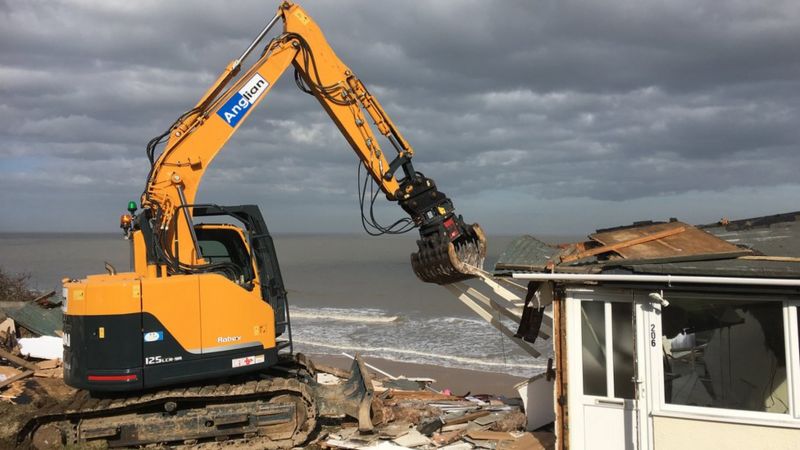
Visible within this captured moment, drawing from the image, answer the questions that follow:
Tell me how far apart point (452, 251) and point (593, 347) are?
2.57m

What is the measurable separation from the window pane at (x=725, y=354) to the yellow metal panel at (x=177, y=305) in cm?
560

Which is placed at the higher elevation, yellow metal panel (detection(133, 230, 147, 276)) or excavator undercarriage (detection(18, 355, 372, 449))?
yellow metal panel (detection(133, 230, 147, 276))

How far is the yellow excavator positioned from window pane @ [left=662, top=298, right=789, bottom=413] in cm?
306

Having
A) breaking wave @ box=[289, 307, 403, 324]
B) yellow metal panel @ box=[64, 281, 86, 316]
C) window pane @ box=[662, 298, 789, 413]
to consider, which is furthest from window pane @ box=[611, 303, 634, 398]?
breaking wave @ box=[289, 307, 403, 324]

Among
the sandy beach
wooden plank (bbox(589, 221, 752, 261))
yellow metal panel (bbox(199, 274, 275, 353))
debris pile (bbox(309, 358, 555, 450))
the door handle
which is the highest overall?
wooden plank (bbox(589, 221, 752, 261))

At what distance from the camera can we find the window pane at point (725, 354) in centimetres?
715

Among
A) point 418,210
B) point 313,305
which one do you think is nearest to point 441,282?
point 418,210

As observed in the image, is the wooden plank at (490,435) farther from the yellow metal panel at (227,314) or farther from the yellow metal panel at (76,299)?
the yellow metal panel at (76,299)

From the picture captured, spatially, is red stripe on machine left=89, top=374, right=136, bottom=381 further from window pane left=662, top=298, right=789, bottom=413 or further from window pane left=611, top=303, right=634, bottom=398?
window pane left=662, top=298, right=789, bottom=413

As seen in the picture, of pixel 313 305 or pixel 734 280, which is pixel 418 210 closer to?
pixel 734 280

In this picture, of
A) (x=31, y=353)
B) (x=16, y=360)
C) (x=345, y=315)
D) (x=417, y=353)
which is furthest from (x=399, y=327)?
(x=16, y=360)

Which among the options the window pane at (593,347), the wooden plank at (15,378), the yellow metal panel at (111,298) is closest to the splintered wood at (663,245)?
the window pane at (593,347)

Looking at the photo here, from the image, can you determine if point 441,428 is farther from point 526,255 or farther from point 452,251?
point 526,255

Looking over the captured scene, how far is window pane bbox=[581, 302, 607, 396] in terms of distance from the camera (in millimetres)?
7715
